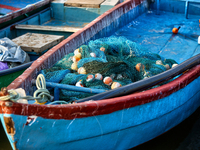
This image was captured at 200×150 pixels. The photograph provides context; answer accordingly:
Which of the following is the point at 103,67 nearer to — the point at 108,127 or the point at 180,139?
the point at 108,127

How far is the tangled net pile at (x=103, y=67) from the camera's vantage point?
337 cm

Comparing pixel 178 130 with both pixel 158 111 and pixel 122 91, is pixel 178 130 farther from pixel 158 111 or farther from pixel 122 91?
pixel 122 91

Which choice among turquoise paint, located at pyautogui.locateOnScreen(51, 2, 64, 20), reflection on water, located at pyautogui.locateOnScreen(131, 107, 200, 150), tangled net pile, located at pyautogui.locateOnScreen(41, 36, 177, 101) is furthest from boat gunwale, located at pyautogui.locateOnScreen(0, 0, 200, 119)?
turquoise paint, located at pyautogui.locateOnScreen(51, 2, 64, 20)

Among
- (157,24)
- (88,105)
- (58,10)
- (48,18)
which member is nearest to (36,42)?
(48,18)

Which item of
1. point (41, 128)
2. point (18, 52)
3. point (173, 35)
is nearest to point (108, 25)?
point (173, 35)

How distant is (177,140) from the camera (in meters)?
3.93

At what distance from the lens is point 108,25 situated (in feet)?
18.8

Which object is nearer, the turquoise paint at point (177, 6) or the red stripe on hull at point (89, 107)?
the red stripe on hull at point (89, 107)

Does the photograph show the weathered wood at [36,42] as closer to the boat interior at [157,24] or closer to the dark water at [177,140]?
the boat interior at [157,24]

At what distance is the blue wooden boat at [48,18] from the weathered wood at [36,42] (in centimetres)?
58

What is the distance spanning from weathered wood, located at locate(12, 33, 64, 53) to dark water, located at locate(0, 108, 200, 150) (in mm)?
1612

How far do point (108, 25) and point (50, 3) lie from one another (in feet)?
7.47

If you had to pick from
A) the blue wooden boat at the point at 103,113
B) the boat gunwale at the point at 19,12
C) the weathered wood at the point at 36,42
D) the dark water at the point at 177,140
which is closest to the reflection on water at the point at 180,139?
the dark water at the point at 177,140

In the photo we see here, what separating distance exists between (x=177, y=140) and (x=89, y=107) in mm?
1918
